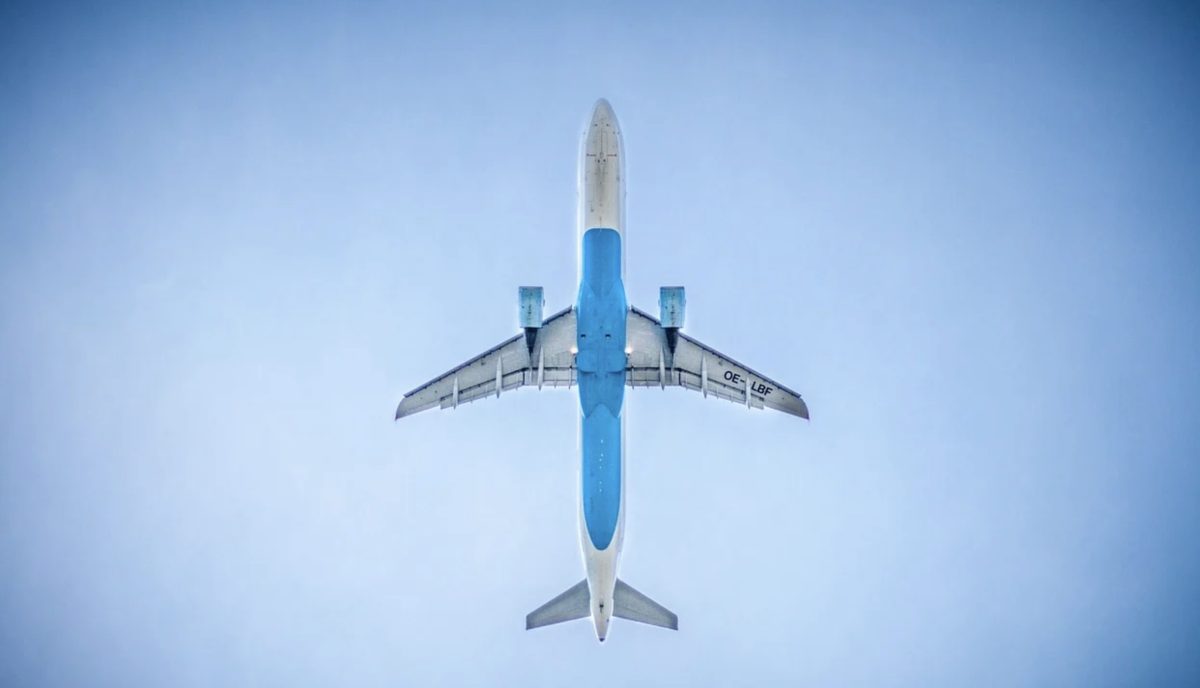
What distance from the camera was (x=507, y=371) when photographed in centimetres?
3734

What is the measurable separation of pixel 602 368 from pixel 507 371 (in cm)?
789

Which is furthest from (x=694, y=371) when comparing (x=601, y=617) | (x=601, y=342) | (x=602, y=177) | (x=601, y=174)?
(x=601, y=617)

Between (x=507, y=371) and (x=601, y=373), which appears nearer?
(x=601, y=373)

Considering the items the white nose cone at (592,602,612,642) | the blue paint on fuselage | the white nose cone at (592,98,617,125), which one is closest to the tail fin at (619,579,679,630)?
the white nose cone at (592,602,612,642)

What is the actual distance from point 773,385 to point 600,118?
15499mm

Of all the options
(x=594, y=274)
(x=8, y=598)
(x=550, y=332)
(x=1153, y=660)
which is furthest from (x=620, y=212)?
(x=1153, y=660)

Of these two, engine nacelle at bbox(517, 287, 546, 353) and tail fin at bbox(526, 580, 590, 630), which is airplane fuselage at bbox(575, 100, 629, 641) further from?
tail fin at bbox(526, 580, 590, 630)

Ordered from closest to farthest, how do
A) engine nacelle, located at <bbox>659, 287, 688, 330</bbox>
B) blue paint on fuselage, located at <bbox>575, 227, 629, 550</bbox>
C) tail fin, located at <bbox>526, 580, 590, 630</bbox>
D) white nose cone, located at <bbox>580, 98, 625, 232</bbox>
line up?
A: blue paint on fuselage, located at <bbox>575, 227, 629, 550</bbox> < white nose cone, located at <bbox>580, 98, 625, 232</bbox> < engine nacelle, located at <bbox>659, 287, 688, 330</bbox> < tail fin, located at <bbox>526, 580, 590, 630</bbox>

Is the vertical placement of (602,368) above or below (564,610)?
above

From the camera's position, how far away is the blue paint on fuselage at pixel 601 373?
1185 inches

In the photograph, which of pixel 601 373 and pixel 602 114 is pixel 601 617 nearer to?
pixel 601 373

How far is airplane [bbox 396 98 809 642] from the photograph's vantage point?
99.5 ft

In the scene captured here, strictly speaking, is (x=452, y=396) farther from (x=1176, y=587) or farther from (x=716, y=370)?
(x=1176, y=587)

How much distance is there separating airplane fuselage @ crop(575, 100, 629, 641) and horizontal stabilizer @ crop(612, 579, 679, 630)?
488cm
